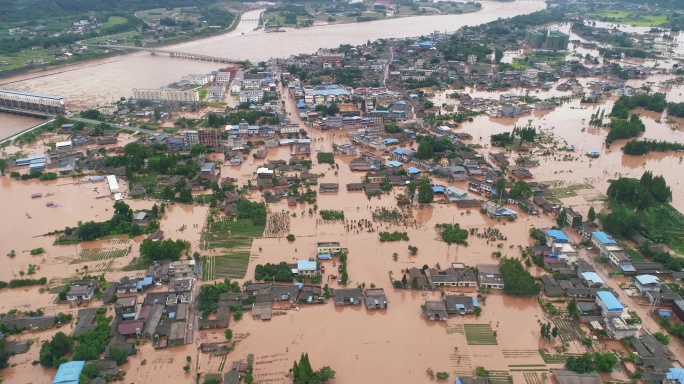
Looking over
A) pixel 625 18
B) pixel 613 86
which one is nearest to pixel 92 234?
pixel 613 86

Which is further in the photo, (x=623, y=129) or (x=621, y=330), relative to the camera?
(x=623, y=129)

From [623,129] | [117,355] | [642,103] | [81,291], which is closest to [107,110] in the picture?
[81,291]

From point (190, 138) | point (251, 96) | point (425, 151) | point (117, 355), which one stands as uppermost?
point (251, 96)

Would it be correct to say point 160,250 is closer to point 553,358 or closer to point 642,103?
point 553,358

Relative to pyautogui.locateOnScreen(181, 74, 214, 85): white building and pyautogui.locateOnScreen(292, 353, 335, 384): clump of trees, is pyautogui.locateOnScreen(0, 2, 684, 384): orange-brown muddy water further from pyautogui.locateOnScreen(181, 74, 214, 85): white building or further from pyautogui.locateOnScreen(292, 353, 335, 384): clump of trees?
pyautogui.locateOnScreen(181, 74, 214, 85): white building

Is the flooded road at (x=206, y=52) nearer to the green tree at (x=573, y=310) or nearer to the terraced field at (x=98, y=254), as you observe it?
the terraced field at (x=98, y=254)

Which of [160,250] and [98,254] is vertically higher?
[160,250]
